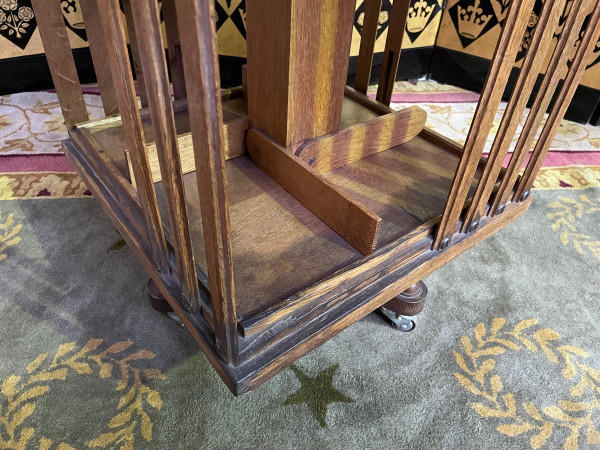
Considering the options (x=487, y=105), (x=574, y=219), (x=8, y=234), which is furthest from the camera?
(x=574, y=219)

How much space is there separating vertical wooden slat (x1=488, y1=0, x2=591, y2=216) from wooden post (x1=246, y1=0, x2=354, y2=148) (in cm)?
28

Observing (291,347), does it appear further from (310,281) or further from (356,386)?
(356,386)

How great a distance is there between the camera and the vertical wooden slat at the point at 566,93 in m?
0.52

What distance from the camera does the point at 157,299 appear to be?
789 mm

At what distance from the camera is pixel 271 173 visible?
0.72 m

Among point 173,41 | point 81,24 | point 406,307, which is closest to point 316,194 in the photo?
point 406,307

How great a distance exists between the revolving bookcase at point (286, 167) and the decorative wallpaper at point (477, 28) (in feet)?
2.93

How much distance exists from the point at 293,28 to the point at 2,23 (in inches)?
47.2

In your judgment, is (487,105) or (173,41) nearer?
(487,105)

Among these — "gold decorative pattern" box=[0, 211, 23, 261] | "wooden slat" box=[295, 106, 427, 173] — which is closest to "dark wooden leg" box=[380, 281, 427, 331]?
"wooden slat" box=[295, 106, 427, 173]

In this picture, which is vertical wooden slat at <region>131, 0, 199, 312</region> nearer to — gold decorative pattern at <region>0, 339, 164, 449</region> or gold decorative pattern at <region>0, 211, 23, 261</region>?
gold decorative pattern at <region>0, 339, 164, 449</region>

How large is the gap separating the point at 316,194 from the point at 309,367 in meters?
0.31

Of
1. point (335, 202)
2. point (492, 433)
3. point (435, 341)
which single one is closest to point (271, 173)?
point (335, 202)

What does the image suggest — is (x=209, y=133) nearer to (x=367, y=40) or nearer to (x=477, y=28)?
(x=367, y=40)
